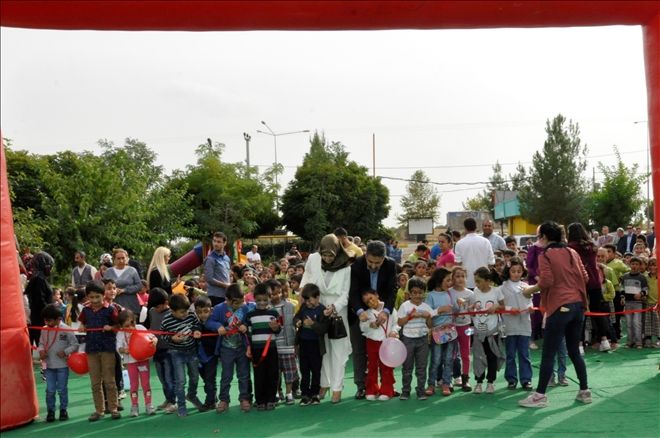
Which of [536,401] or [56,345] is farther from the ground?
[56,345]

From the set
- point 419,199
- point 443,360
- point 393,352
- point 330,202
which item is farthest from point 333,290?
point 419,199

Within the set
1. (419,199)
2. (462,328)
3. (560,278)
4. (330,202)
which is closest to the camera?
(560,278)

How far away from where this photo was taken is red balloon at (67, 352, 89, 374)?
7.89 meters

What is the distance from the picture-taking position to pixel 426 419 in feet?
24.0

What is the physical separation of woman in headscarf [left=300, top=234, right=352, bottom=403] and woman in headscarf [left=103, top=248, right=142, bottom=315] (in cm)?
287

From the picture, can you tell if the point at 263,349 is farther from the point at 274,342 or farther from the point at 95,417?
the point at 95,417

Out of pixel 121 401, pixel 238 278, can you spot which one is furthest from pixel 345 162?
pixel 121 401

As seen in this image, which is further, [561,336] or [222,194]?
[222,194]

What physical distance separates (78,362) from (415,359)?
3.47m

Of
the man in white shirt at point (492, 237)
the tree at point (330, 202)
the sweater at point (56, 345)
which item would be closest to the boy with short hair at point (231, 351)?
the sweater at point (56, 345)

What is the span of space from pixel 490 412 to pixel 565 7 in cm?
374

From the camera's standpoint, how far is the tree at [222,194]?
37750mm

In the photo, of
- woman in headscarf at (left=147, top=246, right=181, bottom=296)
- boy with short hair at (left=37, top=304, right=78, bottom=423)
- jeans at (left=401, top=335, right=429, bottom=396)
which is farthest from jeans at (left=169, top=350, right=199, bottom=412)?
woman in headscarf at (left=147, top=246, right=181, bottom=296)

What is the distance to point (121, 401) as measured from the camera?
891 centimetres
